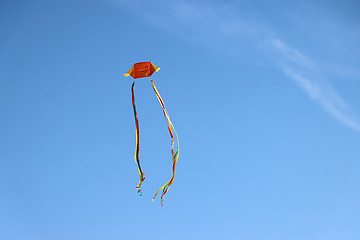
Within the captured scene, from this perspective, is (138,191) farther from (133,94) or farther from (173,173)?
(133,94)

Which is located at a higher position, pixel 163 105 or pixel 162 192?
pixel 163 105

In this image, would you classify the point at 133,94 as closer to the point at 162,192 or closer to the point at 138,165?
the point at 138,165

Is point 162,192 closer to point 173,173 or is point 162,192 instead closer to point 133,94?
point 173,173

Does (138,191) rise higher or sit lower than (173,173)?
lower

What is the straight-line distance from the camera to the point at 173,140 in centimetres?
1436

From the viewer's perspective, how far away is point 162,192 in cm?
1396

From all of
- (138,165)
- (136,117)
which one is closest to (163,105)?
(136,117)

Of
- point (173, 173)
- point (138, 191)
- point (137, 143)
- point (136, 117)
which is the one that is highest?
point (136, 117)

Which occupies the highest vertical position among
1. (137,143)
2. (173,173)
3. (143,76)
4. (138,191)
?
(143,76)

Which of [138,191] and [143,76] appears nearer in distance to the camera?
[138,191]

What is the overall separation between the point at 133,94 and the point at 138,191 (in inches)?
168

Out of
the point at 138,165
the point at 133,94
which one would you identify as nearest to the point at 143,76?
the point at 133,94

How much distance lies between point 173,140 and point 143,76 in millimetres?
3122

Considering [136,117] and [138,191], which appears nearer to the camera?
[138,191]
